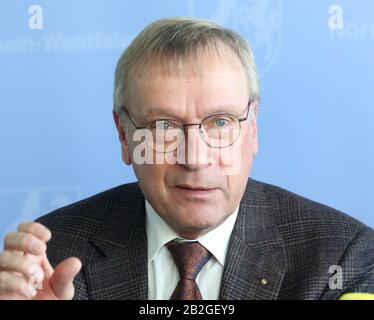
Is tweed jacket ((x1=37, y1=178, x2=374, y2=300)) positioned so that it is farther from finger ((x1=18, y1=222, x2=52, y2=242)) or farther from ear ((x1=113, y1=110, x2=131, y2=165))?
finger ((x1=18, y1=222, x2=52, y2=242))

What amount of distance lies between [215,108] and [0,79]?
0.88 m

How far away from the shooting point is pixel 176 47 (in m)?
1.50

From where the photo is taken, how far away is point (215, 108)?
1.48 meters

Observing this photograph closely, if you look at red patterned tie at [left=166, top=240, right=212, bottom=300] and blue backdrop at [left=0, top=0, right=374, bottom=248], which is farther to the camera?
blue backdrop at [left=0, top=0, right=374, bottom=248]

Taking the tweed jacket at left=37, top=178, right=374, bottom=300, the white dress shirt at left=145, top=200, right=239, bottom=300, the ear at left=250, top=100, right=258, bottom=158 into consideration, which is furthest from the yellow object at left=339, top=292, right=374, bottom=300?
the ear at left=250, top=100, right=258, bottom=158

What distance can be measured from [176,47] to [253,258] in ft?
1.62

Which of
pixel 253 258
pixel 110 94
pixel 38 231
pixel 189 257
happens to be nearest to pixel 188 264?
pixel 189 257

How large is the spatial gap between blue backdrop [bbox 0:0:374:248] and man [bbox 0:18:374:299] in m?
0.39

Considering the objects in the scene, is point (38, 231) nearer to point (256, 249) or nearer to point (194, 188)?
point (194, 188)

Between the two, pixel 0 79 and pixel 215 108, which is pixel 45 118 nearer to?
pixel 0 79

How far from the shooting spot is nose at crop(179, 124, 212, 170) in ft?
4.72

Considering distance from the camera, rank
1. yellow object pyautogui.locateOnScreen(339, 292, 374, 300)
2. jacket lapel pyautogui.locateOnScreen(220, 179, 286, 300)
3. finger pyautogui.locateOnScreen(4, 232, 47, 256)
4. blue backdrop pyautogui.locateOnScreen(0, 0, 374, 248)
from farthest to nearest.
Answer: blue backdrop pyautogui.locateOnScreen(0, 0, 374, 248), jacket lapel pyautogui.locateOnScreen(220, 179, 286, 300), yellow object pyautogui.locateOnScreen(339, 292, 374, 300), finger pyautogui.locateOnScreen(4, 232, 47, 256)

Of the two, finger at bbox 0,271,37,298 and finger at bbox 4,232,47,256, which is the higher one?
finger at bbox 4,232,47,256
